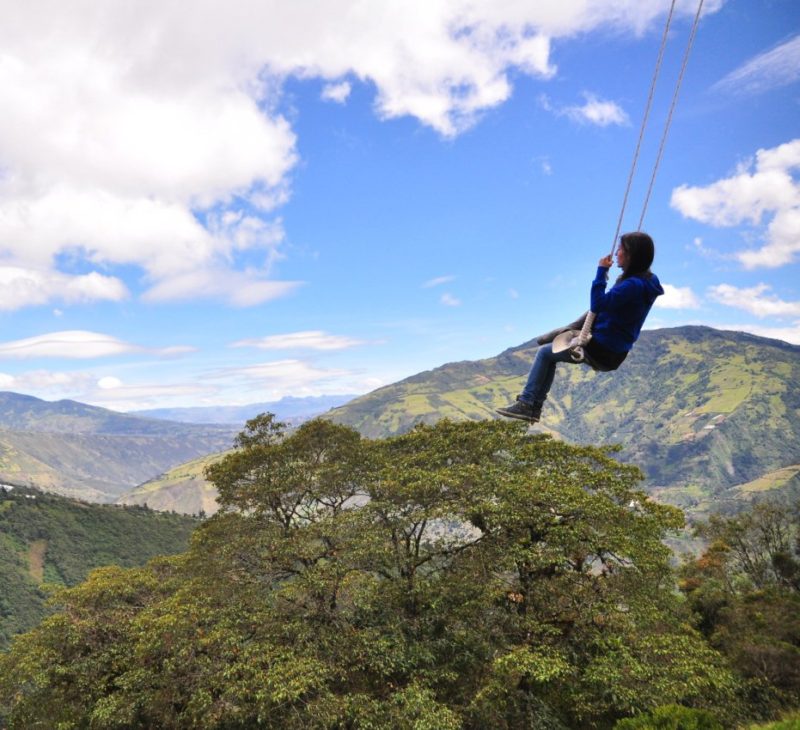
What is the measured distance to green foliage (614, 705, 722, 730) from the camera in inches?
274

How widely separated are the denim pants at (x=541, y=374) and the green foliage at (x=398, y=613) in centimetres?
1007

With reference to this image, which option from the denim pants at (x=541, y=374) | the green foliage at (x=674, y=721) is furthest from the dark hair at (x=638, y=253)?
the green foliage at (x=674, y=721)

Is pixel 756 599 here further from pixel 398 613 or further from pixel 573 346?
pixel 573 346

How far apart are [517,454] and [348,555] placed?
7.85 metres

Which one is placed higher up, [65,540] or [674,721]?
[674,721]

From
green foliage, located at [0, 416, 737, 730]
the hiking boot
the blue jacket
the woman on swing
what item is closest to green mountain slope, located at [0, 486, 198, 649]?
green foliage, located at [0, 416, 737, 730]

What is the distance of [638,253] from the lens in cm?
576

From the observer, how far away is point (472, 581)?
1712 centimetres

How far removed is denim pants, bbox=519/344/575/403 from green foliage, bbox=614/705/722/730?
5.13m

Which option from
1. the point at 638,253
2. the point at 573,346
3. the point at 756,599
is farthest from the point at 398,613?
the point at 756,599

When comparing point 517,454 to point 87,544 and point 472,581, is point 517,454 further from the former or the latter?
point 87,544

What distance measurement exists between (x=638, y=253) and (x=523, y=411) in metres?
2.48

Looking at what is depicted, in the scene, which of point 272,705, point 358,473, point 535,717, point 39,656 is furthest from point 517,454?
point 39,656

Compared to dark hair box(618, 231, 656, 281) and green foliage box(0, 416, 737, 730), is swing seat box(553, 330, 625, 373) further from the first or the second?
green foliage box(0, 416, 737, 730)
